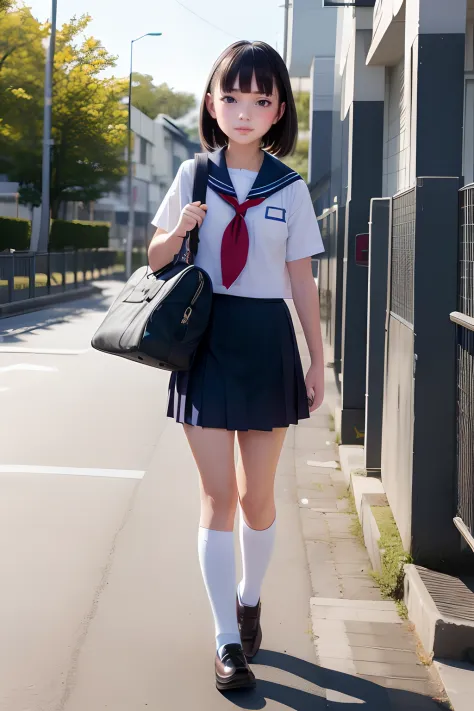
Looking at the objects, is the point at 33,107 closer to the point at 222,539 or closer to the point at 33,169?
the point at 33,169

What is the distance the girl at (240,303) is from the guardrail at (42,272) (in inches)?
771

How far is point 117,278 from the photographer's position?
1783 inches

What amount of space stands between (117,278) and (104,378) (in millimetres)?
34058

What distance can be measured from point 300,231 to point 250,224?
0.18m

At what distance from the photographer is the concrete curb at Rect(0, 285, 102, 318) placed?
73.8 feet

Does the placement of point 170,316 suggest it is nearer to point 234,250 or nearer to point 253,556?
point 234,250

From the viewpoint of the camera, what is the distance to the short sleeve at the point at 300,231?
357 centimetres

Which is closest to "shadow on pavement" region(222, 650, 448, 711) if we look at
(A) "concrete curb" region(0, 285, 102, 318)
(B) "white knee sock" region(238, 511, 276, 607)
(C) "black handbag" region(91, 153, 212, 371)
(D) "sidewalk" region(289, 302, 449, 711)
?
(D) "sidewalk" region(289, 302, 449, 711)

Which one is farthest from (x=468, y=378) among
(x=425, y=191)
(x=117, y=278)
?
(x=117, y=278)

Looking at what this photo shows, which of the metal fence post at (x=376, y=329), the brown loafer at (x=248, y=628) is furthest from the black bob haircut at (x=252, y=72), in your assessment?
the metal fence post at (x=376, y=329)

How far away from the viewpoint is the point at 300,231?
11.7 ft

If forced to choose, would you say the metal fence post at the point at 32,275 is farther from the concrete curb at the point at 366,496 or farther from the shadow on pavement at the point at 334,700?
the shadow on pavement at the point at 334,700

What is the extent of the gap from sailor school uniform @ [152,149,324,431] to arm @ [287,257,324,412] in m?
0.05

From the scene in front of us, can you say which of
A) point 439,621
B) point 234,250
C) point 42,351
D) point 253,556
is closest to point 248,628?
point 253,556
